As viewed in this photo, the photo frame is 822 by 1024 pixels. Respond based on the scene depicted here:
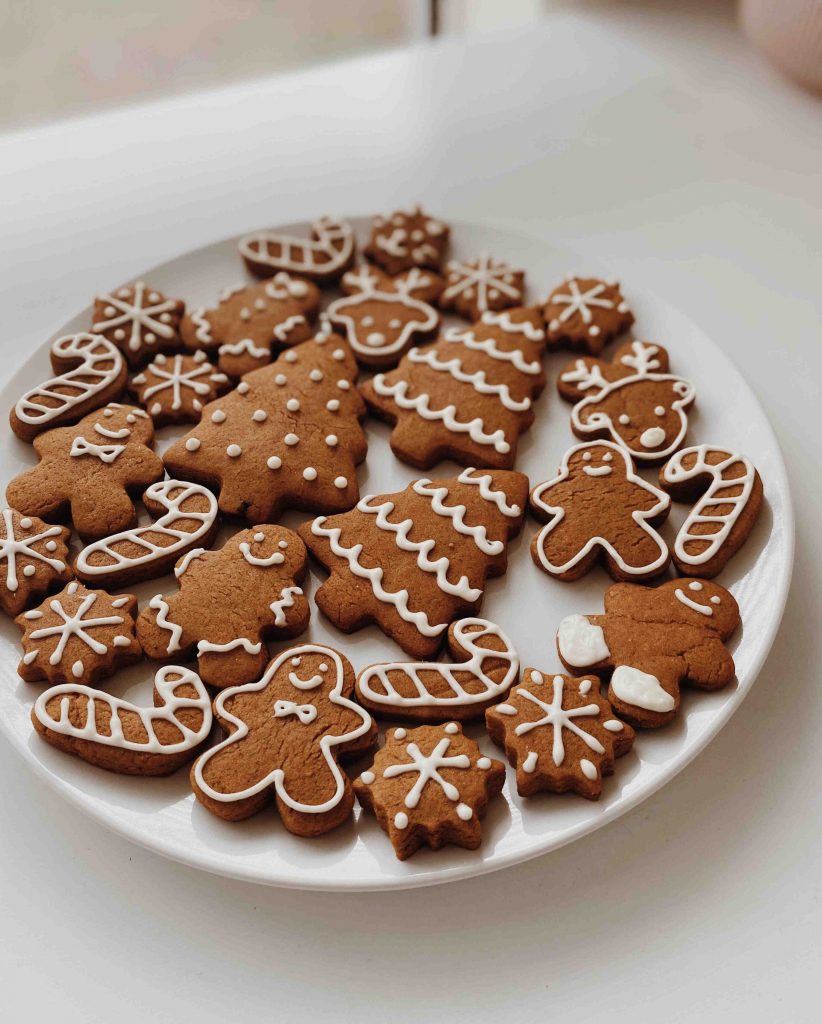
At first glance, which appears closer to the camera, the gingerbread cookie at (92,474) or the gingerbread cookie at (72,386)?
the gingerbread cookie at (92,474)

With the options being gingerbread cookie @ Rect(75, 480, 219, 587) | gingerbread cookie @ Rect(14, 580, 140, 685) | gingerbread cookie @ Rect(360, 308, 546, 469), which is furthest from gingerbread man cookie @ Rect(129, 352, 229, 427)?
gingerbread cookie @ Rect(14, 580, 140, 685)

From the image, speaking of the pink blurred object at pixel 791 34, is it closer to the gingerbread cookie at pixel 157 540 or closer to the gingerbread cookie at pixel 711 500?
the gingerbread cookie at pixel 711 500

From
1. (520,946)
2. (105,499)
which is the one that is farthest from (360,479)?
(520,946)

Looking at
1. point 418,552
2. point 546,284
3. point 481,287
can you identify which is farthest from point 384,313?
point 418,552

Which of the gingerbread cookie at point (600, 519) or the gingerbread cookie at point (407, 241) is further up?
the gingerbread cookie at point (407, 241)

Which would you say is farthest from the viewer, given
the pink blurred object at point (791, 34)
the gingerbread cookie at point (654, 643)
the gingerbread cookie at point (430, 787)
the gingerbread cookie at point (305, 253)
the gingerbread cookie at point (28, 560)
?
the pink blurred object at point (791, 34)

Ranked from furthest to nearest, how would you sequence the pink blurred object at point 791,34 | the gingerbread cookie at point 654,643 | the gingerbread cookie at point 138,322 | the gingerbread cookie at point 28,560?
the pink blurred object at point 791,34
the gingerbread cookie at point 138,322
the gingerbread cookie at point 28,560
the gingerbread cookie at point 654,643

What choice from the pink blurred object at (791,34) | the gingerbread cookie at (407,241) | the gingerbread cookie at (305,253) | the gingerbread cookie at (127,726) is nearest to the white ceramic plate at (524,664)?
the gingerbread cookie at (127,726)

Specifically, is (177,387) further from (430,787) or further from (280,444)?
(430,787)
